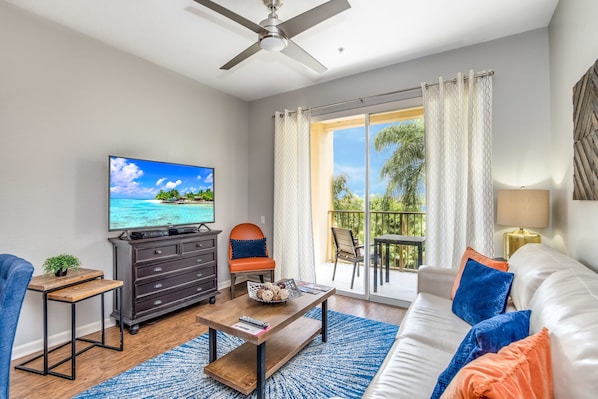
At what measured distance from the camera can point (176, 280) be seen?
310 centimetres

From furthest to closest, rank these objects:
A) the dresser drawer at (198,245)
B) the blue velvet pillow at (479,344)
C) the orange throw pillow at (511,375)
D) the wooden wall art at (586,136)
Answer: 1. the dresser drawer at (198,245)
2. the wooden wall art at (586,136)
3. the blue velvet pillow at (479,344)
4. the orange throw pillow at (511,375)

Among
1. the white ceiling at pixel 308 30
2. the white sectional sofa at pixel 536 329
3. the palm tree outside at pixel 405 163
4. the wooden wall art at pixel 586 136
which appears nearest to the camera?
the white sectional sofa at pixel 536 329

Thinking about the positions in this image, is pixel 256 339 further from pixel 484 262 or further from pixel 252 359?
pixel 484 262

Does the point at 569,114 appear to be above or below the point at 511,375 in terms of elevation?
above

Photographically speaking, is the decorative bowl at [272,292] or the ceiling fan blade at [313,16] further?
the decorative bowl at [272,292]

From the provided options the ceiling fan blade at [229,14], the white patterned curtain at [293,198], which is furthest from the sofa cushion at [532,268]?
the white patterned curtain at [293,198]

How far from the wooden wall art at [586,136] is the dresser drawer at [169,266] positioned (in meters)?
3.41

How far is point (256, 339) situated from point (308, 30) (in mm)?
2645

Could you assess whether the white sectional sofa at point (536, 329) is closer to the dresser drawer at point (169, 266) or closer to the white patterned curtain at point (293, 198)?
the white patterned curtain at point (293, 198)

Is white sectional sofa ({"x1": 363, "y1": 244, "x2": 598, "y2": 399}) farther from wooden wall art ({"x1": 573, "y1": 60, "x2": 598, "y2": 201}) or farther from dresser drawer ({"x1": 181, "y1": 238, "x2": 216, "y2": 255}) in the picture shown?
dresser drawer ({"x1": 181, "y1": 238, "x2": 216, "y2": 255})

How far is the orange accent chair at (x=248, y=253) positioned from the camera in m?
3.58

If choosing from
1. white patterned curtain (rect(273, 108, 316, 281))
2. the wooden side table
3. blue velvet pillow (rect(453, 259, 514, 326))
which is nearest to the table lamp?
blue velvet pillow (rect(453, 259, 514, 326))

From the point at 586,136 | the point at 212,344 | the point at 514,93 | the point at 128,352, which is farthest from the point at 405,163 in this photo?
the point at 128,352

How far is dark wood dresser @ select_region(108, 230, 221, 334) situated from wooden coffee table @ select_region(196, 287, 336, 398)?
1.08 m
